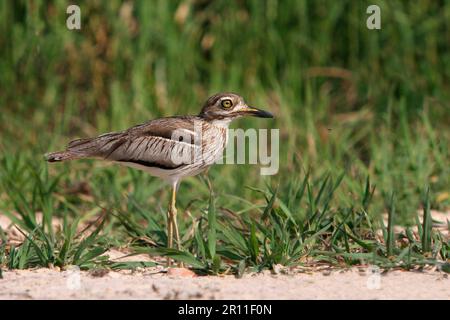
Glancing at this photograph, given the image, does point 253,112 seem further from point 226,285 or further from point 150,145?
point 226,285

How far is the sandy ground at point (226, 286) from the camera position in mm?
4199

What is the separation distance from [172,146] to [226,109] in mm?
473

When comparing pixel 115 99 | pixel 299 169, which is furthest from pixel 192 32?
pixel 299 169

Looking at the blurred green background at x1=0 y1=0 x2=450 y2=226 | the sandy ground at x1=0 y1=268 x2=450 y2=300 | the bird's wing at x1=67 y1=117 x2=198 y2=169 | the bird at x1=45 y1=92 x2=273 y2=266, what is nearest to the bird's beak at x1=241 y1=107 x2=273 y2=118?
the bird at x1=45 y1=92 x2=273 y2=266

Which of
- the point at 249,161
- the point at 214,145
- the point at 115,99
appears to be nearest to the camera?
the point at 214,145

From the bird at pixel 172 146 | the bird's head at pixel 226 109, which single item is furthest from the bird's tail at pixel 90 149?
the bird's head at pixel 226 109

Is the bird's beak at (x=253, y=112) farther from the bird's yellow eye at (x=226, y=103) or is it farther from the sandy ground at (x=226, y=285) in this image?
the sandy ground at (x=226, y=285)

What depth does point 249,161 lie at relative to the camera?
755 centimetres

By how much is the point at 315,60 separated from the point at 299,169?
1932 mm

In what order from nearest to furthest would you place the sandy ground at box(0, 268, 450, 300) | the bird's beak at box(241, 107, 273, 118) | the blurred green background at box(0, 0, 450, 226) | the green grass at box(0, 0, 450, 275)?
the sandy ground at box(0, 268, 450, 300)
the bird's beak at box(241, 107, 273, 118)
the green grass at box(0, 0, 450, 275)
the blurred green background at box(0, 0, 450, 226)

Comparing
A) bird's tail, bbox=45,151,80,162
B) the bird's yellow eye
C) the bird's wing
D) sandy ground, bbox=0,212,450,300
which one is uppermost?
the bird's yellow eye

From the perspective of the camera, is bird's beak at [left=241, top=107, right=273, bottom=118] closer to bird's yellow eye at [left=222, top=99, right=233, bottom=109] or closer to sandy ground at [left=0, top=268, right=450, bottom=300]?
bird's yellow eye at [left=222, top=99, right=233, bottom=109]

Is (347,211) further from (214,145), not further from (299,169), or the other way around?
(299,169)

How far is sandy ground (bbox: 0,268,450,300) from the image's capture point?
4199 mm
